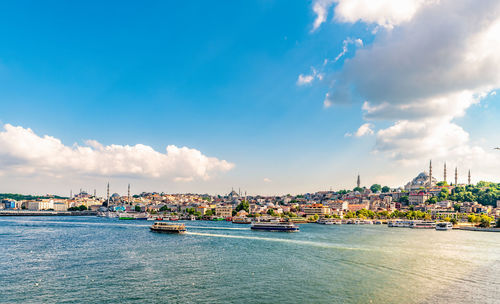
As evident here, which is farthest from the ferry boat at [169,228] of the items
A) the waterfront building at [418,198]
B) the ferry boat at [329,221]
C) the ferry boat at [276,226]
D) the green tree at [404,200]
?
the green tree at [404,200]

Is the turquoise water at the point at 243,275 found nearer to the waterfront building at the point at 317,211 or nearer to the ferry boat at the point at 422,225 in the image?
the ferry boat at the point at 422,225

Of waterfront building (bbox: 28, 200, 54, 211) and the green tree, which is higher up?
the green tree

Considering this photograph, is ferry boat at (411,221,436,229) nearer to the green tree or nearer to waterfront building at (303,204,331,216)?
waterfront building at (303,204,331,216)

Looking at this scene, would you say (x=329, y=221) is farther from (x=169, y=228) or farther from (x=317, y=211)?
(x=169, y=228)

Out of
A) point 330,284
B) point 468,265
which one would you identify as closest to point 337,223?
point 468,265

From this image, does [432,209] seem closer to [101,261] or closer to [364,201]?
[364,201]

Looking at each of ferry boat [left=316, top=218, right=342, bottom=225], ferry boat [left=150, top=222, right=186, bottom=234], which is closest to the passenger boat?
ferry boat [left=316, top=218, right=342, bottom=225]

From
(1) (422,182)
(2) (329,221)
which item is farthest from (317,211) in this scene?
(1) (422,182)

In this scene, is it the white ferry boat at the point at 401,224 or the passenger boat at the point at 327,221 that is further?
the passenger boat at the point at 327,221
